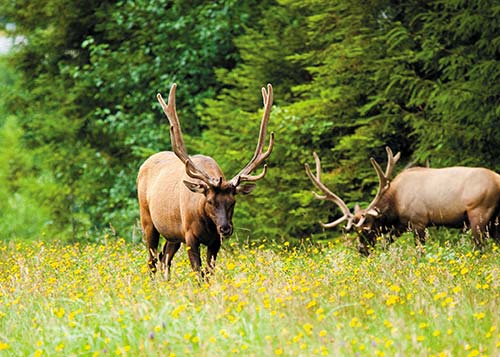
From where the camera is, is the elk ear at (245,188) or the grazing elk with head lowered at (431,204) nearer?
the elk ear at (245,188)

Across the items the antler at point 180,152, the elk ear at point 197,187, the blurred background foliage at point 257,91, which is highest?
the antler at point 180,152

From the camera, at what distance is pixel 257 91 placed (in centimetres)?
1827

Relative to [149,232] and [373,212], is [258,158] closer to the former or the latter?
[149,232]

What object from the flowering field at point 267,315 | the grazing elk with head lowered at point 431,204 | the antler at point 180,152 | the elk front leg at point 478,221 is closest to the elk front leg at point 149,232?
the antler at point 180,152

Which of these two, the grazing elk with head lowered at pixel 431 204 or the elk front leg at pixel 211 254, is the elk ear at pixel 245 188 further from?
the grazing elk with head lowered at pixel 431 204

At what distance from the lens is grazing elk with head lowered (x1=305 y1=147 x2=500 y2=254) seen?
40.4 feet

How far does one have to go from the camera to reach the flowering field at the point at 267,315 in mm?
5777

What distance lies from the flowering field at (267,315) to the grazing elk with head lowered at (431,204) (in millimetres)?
3986

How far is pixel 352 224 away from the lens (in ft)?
43.9

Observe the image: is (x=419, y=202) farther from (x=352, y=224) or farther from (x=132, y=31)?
(x=132, y=31)

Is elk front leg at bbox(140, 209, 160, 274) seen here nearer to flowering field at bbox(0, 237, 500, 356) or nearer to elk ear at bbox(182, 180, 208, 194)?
elk ear at bbox(182, 180, 208, 194)

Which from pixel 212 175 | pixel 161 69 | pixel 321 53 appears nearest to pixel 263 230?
pixel 321 53

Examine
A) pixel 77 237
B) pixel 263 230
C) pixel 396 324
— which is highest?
pixel 396 324

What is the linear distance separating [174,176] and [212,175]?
840mm
